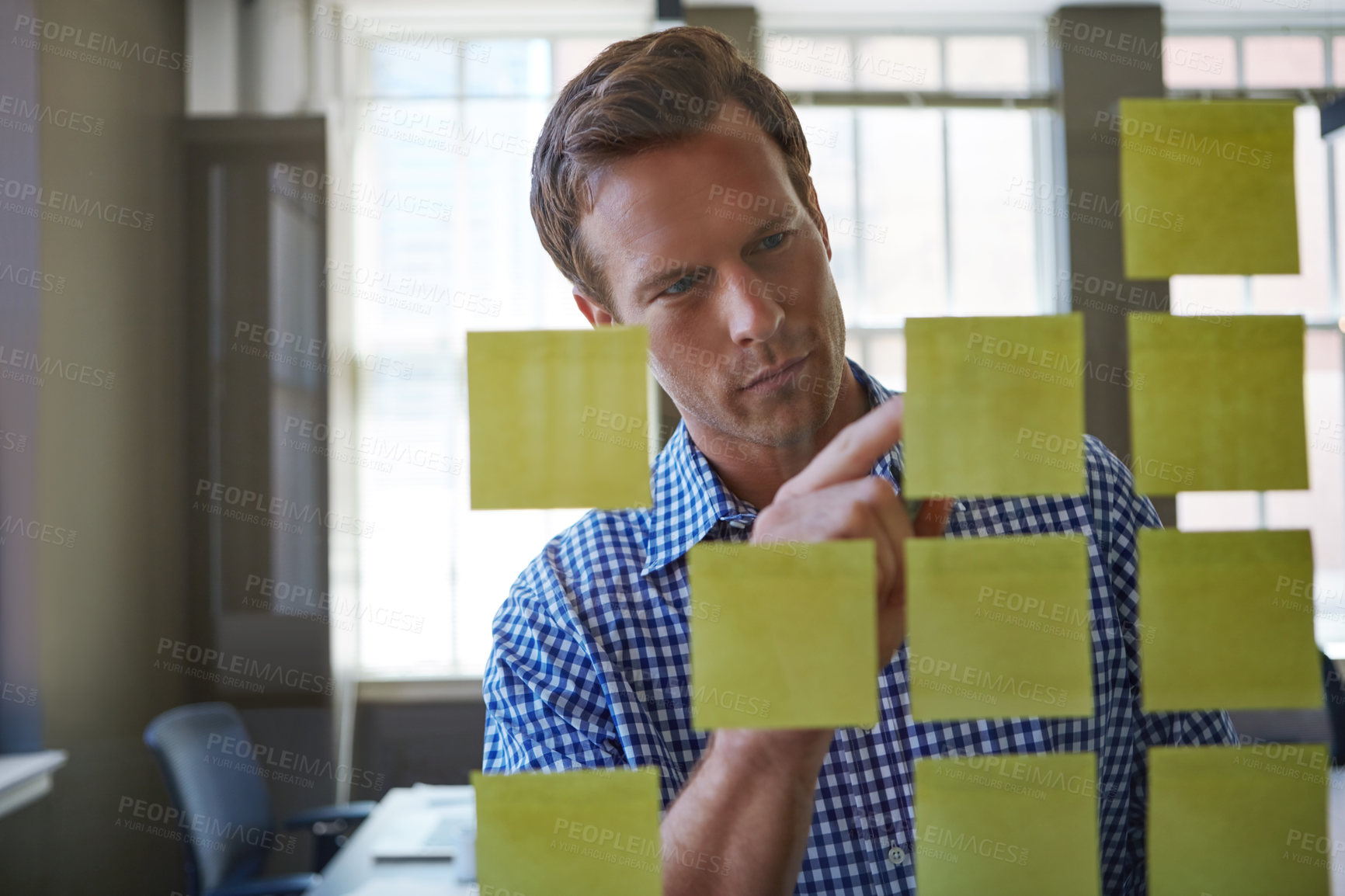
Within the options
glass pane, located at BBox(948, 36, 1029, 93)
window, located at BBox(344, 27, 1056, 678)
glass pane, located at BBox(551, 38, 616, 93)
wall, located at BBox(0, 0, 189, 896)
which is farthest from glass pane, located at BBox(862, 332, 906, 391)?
wall, located at BBox(0, 0, 189, 896)

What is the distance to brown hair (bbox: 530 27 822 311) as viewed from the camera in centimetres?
36

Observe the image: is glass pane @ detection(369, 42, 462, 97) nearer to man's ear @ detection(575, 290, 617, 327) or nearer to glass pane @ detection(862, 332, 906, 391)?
glass pane @ detection(862, 332, 906, 391)

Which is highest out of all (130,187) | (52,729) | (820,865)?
(130,187)

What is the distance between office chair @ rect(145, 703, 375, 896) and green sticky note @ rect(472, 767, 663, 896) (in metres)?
1.49

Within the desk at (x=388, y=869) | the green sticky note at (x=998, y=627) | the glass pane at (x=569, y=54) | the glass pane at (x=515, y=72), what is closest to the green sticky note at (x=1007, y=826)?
the green sticky note at (x=998, y=627)

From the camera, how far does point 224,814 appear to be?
76.2 inches

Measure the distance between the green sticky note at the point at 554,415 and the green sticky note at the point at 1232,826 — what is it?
8.4 inches

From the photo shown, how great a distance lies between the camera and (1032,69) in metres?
2.66

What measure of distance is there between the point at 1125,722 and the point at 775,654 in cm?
28

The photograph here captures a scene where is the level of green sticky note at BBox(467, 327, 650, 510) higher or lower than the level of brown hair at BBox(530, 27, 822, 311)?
lower

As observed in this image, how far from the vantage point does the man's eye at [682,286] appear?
0.35m

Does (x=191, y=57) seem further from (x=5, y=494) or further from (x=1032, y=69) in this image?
(x=1032, y=69)

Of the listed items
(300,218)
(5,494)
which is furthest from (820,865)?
(300,218)

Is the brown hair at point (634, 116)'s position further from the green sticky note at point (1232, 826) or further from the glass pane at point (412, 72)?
the glass pane at point (412, 72)
